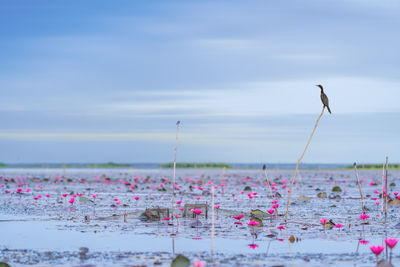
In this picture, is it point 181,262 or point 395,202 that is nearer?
point 181,262

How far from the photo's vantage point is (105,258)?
7176 millimetres

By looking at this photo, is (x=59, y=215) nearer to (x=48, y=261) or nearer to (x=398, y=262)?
(x=48, y=261)

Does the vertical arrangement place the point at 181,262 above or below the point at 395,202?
below

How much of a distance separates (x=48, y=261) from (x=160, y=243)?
197 centimetres

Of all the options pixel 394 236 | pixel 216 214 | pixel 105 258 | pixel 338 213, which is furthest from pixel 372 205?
pixel 105 258

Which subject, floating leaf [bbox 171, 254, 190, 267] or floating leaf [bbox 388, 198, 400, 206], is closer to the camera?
floating leaf [bbox 171, 254, 190, 267]

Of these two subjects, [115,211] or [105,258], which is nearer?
[105,258]

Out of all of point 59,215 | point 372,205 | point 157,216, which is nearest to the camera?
point 157,216

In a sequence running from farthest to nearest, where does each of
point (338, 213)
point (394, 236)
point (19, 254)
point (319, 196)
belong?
point (319, 196)
point (338, 213)
point (394, 236)
point (19, 254)

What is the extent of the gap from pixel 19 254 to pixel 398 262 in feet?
16.0

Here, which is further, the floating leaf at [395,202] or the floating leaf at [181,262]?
the floating leaf at [395,202]

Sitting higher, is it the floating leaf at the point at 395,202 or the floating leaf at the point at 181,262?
the floating leaf at the point at 395,202

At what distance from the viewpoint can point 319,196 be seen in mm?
19203

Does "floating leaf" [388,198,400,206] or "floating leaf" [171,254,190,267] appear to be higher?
"floating leaf" [388,198,400,206]
